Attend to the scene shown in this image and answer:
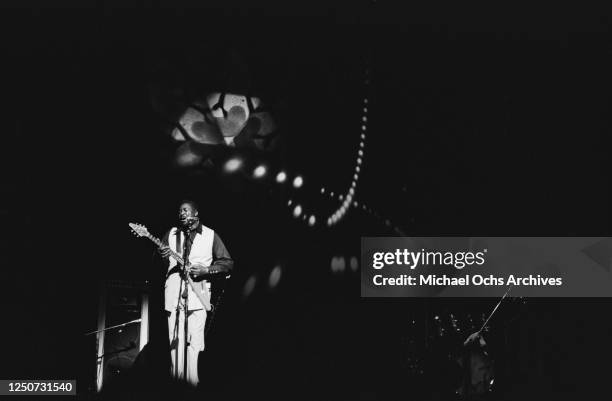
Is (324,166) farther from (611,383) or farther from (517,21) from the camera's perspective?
(611,383)

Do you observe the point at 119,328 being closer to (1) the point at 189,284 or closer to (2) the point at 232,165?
(1) the point at 189,284

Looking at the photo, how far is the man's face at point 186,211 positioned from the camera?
3592 mm

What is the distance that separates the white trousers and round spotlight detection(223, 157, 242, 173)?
803 millimetres

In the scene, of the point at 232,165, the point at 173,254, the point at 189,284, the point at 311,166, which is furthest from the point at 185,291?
the point at 311,166

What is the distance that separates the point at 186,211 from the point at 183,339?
0.71 m

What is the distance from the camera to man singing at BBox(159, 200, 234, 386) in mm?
3551

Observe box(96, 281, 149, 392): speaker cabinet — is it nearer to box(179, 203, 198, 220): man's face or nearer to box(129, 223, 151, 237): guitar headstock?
box(129, 223, 151, 237): guitar headstock

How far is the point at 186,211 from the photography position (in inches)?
142

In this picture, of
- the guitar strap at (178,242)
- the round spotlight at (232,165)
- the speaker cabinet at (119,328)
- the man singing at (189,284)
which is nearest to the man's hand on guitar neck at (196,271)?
the man singing at (189,284)

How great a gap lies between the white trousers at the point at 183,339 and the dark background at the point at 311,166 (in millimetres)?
89

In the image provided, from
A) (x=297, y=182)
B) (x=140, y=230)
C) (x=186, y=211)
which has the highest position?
(x=297, y=182)

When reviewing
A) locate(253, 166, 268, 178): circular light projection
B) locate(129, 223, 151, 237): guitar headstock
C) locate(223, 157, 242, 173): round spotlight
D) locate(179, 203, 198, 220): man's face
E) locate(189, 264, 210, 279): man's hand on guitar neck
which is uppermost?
locate(223, 157, 242, 173): round spotlight

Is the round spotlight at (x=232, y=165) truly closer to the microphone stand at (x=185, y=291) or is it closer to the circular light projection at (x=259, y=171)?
the circular light projection at (x=259, y=171)

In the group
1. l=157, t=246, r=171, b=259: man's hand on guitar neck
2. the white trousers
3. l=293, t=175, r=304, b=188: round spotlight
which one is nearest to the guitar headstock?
l=157, t=246, r=171, b=259: man's hand on guitar neck
